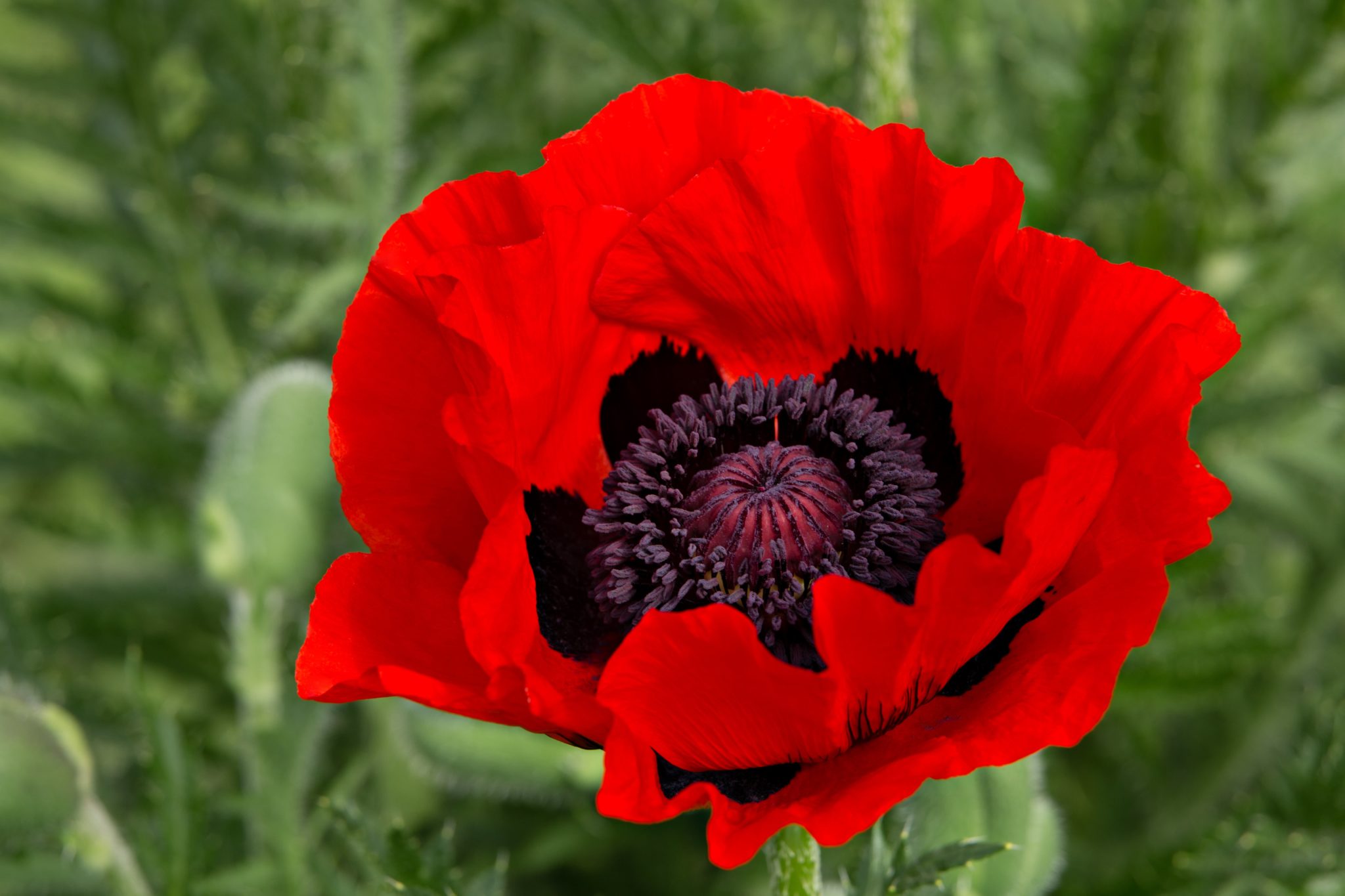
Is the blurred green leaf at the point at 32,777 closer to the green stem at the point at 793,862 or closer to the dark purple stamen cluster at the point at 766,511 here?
the dark purple stamen cluster at the point at 766,511

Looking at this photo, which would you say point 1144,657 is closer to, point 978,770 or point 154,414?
point 978,770

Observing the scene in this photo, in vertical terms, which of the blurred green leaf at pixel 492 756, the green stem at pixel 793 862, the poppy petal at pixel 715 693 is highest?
the blurred green leaf at pixel 492 756

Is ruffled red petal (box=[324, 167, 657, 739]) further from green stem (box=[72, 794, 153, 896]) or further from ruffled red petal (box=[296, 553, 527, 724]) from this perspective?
green stem (box=[72, 794, 153, 896])

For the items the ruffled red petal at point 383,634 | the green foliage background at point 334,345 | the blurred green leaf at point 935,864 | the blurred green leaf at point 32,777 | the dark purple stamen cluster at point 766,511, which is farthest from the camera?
the green foliage background at point 334,345

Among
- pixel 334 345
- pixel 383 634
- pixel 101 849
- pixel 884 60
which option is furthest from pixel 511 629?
pixel 334 345

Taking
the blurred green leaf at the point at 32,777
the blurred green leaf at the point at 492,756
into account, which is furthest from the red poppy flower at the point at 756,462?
the blurred green leaf at the point at 32,777

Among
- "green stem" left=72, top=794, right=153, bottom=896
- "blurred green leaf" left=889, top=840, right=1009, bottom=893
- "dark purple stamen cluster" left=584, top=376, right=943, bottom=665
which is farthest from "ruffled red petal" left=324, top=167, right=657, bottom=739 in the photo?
"green stem" left=72, top=794, right=153, bottom=896

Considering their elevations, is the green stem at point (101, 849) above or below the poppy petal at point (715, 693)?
above

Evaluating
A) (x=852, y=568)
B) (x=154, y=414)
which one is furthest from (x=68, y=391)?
(x=852, y=568)
